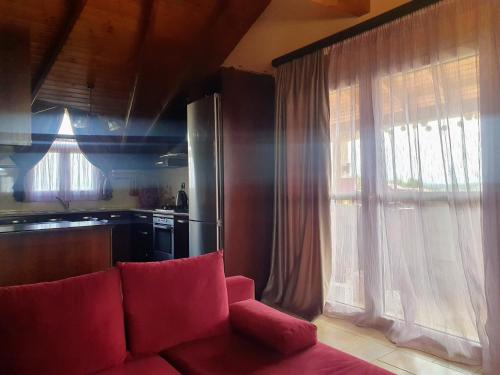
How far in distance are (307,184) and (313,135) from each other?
1.56 ft

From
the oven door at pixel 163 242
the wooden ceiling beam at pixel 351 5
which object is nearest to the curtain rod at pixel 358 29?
the wooden ceiling beam at pixel 351 5

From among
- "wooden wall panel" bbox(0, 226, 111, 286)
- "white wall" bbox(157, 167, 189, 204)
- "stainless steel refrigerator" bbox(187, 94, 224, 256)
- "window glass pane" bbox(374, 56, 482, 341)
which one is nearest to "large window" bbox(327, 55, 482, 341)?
"window glass pane" bbox(374, 56, 482, 341)

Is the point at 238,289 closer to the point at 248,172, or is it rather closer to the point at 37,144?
the point at 248,172

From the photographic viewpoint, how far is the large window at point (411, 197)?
2342 mm

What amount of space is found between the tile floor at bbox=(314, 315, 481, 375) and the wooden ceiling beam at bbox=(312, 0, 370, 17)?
2718 millimetres

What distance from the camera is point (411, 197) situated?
2.65 meters

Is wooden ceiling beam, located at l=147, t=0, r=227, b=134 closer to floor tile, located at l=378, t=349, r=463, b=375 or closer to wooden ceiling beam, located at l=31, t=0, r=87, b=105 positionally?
wooden ceiling beam, located at l=31, t=0, r=87, b=105

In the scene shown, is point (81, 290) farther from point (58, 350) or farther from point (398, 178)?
point (398, 178)

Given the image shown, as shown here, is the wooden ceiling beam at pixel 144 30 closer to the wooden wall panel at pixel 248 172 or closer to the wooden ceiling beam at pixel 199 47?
the wooden ceiling beam at pixel 199 47

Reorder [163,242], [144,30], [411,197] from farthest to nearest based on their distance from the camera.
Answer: [163,242] → [144,30] → [411,197]

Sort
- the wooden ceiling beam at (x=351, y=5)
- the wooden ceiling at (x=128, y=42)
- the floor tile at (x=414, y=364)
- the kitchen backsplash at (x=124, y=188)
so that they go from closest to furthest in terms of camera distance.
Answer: the floor tile at (x=414, y=364), the wooden ceiling beam at (x=351, y=5), the wooden ceiling at (x=128, y=42), the kitchen backsplash at (x=124, y=188)

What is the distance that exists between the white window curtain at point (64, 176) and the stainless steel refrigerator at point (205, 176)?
2766 millimetres

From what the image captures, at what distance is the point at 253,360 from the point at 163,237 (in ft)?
11.6

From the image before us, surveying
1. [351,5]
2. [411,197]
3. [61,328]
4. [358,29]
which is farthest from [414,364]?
[351,5]
